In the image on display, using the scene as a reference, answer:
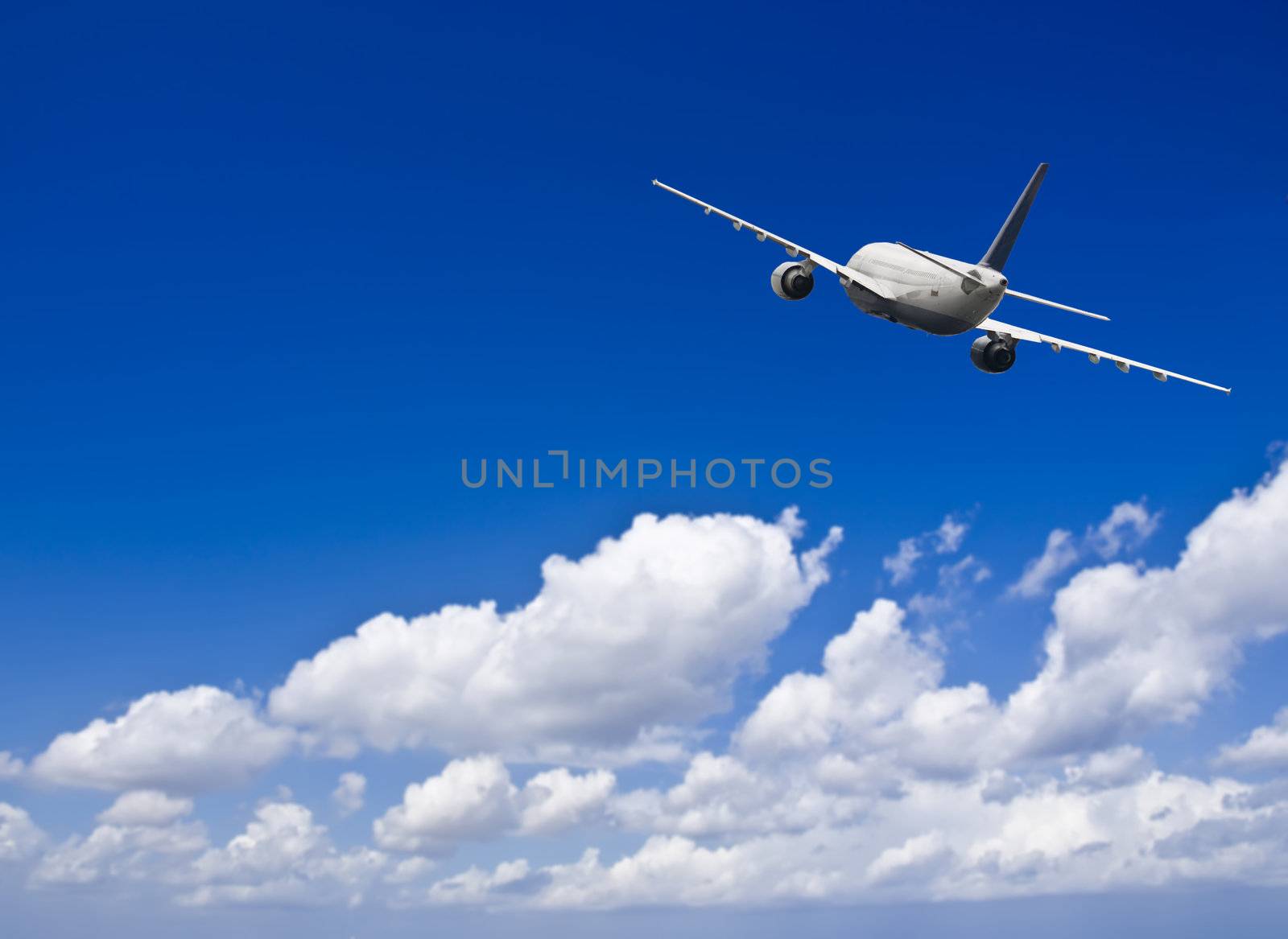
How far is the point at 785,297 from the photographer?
11506 centimetres

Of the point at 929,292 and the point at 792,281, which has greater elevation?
the point at 792,281

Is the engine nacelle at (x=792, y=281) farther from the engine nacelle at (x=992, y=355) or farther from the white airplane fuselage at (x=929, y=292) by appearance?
the engine nacelle at (x=992, y=355)

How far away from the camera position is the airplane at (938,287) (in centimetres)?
10425

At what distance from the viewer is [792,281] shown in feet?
374

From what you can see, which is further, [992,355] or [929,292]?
[992,355]

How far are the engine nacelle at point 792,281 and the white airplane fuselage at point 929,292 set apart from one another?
5101mm

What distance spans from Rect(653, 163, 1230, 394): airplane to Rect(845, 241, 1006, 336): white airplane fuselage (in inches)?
2.4

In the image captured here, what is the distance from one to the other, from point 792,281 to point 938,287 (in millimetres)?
14069

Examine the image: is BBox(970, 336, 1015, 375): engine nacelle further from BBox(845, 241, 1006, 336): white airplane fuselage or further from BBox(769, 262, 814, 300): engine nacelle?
BBox(769, 262, 814, 300): engine nacelle

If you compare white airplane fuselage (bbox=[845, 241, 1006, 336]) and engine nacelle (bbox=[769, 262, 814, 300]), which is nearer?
white airplane fuselage (bbox=[845, 241, 1006, 336])

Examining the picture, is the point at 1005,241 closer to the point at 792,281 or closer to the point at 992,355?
the point at 992,355

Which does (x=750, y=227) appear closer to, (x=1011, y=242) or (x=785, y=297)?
(x=785, y=297)

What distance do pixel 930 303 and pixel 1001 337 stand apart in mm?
12116

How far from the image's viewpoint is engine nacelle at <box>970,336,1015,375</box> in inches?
4488
